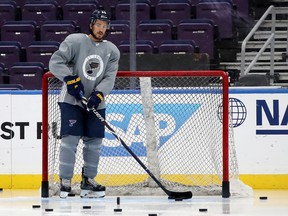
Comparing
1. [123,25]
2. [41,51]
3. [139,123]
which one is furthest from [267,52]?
[41,51]

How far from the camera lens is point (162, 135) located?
8.56 meters

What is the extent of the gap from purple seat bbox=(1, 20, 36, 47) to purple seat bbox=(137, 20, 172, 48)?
1.27 meters

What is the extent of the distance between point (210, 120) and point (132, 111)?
0.70 meters

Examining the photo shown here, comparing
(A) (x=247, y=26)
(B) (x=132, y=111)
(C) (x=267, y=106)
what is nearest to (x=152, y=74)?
(B) (x=132, y=111)

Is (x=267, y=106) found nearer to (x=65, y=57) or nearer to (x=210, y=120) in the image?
(x=210, y=120)

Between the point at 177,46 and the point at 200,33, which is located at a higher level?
the point at 200,33

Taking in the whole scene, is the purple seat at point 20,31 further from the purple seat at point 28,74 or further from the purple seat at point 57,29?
the purple seat at point 28,74

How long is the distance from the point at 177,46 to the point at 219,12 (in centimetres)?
70

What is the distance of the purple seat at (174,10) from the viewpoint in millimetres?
10930

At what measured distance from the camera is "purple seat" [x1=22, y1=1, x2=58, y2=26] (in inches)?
447

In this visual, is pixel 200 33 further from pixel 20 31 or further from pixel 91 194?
pixel 91 194

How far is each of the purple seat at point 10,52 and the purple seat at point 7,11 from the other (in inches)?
29.1

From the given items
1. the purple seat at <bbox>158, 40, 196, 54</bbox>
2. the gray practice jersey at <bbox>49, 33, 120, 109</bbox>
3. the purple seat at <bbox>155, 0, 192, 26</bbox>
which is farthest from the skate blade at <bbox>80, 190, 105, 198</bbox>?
the purple seat at <bbox>155, 0, 192, 26</bbox>

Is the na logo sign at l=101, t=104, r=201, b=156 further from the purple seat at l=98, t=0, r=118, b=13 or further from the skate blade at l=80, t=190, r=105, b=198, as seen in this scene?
the purple seat at l=98, t=0, r=118, b=13
